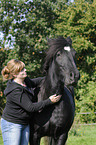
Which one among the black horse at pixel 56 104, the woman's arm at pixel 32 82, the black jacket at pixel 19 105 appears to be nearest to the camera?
the black jacket at pixel 19 105

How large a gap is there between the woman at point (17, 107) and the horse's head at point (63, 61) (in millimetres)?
441

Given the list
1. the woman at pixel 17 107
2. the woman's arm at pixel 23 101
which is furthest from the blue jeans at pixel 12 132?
the woman's arm at pixel 23 101

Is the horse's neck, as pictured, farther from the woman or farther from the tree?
the tree

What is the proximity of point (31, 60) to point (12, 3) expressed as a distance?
464 cm

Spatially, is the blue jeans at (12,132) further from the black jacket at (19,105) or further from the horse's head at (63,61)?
the horse's head at (63,61)

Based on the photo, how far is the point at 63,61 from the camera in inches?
118

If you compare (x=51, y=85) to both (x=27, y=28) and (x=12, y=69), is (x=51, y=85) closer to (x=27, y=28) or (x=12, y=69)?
(x=12, y=69)

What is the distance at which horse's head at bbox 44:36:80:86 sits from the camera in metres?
2.83

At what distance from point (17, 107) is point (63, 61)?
0.92 m

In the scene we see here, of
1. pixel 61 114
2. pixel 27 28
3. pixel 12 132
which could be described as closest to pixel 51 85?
pixel 61 114

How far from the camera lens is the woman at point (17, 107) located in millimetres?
2949

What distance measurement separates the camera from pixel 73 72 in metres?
2.83

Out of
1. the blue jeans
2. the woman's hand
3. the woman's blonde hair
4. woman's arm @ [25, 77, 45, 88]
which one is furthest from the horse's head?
the blue jeans

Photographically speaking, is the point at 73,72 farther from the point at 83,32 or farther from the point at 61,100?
the point at 83,32
